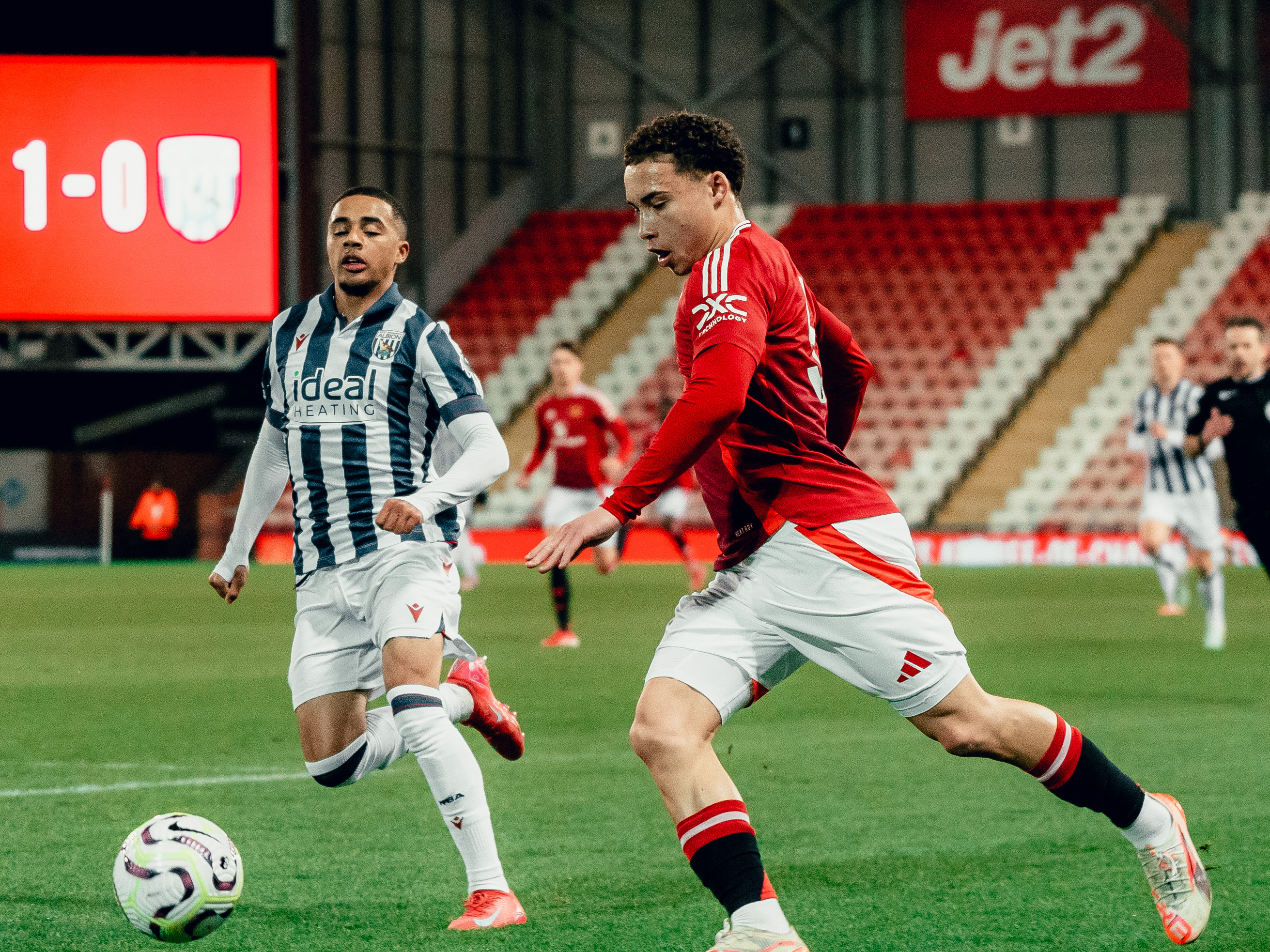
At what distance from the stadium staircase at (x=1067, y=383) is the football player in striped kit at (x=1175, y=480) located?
971 cm

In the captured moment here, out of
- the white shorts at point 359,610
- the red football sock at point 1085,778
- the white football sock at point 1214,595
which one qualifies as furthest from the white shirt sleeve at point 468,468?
the white football sock at point 1214,595

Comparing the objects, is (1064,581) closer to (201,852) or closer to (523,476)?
(523,476)

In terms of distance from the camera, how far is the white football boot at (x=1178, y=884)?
12.9 ft

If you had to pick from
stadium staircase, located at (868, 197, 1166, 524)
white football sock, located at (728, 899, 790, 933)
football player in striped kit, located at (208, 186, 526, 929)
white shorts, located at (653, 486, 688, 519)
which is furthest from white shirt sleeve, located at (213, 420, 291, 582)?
stadium staircase, located at (868, 197, 1166, 524)

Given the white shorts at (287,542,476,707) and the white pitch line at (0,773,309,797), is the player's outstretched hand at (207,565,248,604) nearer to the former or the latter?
the white shorts at (287,542,476,707)

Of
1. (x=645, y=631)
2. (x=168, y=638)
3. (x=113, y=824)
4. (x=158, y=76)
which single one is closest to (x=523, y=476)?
(x=645, y=631)

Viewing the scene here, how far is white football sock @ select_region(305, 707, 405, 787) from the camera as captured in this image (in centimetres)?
472

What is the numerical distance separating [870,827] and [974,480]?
57.4ft

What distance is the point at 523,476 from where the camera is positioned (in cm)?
1351

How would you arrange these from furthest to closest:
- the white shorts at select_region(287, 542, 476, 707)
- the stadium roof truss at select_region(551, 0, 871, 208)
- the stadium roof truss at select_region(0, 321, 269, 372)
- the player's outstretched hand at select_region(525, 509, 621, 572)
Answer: the stadium roof truss at select_region(551, 0, 871, 208), the stadium roof truss at select_region(0, 321, 269, 372), the white shorts at select_region(287, 542, 476, 707), the player's outstretched hand at select_region(525, 509, 621, 572)

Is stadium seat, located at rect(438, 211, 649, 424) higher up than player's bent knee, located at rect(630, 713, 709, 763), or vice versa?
player's bent knee, located at rect(630, 713, 709, 763)

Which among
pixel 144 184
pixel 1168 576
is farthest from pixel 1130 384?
pixel 144 184

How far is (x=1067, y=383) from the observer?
23.5 m

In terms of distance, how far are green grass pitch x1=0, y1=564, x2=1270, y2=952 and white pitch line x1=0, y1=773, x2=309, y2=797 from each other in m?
0.04
